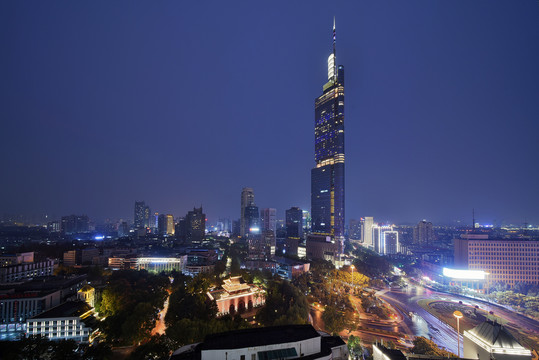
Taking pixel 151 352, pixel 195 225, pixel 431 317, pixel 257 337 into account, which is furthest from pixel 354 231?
pixel 257 337

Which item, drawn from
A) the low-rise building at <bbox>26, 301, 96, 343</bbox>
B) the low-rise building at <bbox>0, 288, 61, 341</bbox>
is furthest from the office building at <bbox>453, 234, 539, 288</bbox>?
the low-rise building at <bbox>0, 288, 61, 341</bbox>

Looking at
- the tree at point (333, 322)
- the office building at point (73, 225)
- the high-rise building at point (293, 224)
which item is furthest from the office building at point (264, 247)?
the office building at point (73, 225)

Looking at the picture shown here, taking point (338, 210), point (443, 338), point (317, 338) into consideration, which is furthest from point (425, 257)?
point (317, 338)

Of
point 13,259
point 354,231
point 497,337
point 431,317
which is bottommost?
point 354,231

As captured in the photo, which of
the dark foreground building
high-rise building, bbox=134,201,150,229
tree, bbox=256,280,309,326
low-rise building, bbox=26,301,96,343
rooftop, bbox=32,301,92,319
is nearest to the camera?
the dark foreground building

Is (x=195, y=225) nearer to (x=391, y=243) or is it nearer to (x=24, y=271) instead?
(x=24, y=271)

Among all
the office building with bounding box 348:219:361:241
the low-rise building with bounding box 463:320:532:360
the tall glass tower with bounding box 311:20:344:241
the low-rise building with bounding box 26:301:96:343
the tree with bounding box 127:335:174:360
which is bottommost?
the office building with bounding box 348:219:361:241

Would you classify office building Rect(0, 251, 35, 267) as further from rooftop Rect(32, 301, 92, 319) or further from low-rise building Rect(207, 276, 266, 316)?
low-rise building Rect(207, 276, 266, 316)

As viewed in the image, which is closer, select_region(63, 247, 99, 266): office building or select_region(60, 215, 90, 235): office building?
select_region(63, 247, 99, 266): office building
